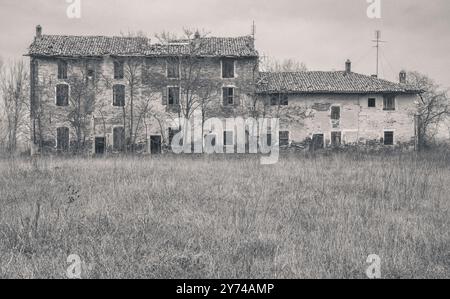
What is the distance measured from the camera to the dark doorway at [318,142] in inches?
1125

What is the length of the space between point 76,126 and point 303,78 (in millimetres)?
15453

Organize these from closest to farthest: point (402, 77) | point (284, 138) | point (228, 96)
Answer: point (228, 96) → point (284, 138) → point (402, 77)

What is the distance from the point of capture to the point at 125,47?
28.3 meters

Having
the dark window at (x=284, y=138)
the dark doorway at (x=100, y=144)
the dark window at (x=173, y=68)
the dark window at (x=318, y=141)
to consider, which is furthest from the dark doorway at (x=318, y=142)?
the dark doorway at (x=100, y=144)

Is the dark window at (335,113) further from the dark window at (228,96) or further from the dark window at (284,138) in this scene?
the dark window at (228,96)

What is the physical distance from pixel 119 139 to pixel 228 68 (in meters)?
8.46

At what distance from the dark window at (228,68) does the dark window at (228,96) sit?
790mm

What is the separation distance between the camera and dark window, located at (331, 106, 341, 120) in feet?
95.0

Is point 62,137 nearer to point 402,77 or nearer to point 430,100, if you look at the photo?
point 402,77

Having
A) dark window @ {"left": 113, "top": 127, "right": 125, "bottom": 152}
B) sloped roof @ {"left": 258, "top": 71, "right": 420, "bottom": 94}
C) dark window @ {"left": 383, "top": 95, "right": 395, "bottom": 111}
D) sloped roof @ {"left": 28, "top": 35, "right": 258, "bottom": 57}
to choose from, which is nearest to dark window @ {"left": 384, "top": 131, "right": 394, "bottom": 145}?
dark window @ {"left": 383, "top": 95, "right": 395, "bottom": 111}

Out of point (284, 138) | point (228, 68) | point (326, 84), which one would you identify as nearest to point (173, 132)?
point (228, 68)

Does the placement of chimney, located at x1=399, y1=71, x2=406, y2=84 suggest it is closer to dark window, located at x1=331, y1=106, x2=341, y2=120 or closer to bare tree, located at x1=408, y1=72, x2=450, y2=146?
bare tree, located at x1=408, y1=72, x2=450, y2=146
